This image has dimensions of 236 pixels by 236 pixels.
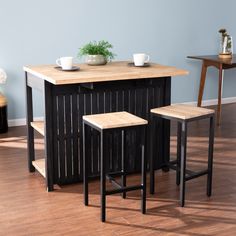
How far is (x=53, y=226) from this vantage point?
9.86 feet

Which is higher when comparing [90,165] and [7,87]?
[7,87]

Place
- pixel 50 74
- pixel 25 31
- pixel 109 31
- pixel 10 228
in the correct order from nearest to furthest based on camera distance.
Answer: pixel 10 228 → pixel 50 74 → pixel 25 31 → pixel 109 31

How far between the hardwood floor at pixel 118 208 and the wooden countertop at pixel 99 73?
2.70 feet

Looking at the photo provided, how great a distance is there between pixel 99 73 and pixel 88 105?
258 mm

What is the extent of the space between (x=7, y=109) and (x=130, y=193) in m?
2.24

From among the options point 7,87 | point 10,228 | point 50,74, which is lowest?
point 10,228

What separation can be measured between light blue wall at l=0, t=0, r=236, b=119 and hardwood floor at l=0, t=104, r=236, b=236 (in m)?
1.39

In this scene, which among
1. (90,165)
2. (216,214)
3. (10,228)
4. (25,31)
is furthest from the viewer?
(25,31)

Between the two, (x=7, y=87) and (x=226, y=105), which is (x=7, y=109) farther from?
(x=226, y=105)

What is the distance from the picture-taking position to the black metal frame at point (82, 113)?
350cm

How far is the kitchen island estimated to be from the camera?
11.4 feet

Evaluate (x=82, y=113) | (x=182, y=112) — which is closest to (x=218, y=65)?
(x=182, y=112)

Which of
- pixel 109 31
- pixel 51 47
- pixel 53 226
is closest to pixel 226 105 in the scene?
pixel 109 31

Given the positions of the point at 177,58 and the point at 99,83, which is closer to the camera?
the point at 99,83
